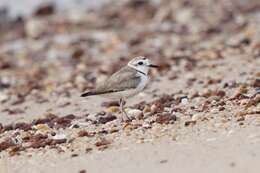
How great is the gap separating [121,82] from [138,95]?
268 centimetres

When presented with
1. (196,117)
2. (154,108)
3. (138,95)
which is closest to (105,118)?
(154,108)

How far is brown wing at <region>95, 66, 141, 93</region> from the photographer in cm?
1095

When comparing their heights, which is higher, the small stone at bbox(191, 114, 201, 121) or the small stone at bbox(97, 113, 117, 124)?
the small stone at bbox(191, 114, 201, 121)

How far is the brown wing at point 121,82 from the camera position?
35.9ft

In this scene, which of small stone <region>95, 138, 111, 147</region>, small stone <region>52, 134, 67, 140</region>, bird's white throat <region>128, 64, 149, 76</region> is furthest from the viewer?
bird's white throat <region>128, 64, 149, 76</region>

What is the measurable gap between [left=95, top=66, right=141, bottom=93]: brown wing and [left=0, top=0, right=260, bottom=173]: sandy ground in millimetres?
391

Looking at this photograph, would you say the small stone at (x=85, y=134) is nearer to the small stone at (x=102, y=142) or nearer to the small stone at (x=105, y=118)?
the small stone at (x=102, y=142)

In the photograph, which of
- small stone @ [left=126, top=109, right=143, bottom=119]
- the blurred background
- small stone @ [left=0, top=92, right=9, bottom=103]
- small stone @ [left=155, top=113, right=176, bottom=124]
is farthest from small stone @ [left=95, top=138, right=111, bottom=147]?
small stone @ [left=0, top=92, right=9, bottom=103]

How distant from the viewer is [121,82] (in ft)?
36.3

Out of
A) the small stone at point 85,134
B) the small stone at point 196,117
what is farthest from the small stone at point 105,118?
the small stone at point 196,117

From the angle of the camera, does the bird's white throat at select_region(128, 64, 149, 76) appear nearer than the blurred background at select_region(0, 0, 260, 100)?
Yes

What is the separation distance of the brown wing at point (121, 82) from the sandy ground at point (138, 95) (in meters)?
0.39

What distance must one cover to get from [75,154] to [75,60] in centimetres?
951

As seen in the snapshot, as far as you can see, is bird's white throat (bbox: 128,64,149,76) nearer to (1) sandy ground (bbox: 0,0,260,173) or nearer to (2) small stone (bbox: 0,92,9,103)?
(1) sandy ground (bbox: 0,0,260,173)
